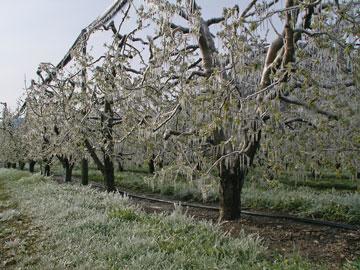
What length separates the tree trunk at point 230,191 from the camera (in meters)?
11.1

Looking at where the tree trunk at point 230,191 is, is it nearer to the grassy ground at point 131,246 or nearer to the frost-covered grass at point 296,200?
the frost-covered grass at point 296,200

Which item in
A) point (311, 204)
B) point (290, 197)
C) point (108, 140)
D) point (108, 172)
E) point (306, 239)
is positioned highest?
point (108, 140)

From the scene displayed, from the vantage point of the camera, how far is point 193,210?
15.7 metres

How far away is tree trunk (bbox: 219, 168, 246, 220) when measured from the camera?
1111cm

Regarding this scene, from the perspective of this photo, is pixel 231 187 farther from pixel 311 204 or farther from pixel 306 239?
pixel 311 204

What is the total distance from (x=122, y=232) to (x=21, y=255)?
6.54 ft

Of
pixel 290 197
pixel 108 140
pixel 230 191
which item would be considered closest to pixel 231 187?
pixel 230 191

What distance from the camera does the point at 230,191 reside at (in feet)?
36.7

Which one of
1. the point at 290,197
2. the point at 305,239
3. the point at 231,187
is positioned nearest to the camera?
the point at 305,239

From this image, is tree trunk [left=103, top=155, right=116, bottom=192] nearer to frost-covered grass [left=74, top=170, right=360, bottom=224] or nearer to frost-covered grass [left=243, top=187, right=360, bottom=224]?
frost-covered grass [left=74, top=170, right=360, bottom=224]

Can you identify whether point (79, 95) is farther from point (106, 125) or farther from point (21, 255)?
point (21, 255)

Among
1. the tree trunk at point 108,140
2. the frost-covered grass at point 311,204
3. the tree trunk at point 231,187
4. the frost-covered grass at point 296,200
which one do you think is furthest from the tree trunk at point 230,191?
the tree trunk at point 108,140

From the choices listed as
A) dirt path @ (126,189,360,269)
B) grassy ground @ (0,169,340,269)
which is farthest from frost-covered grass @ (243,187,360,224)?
grassy ground @ (0,169,340,269)

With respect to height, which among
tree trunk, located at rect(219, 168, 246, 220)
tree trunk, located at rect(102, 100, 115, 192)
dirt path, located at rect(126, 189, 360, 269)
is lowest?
dirt path, located at rect(126, 189, 360, 269)
